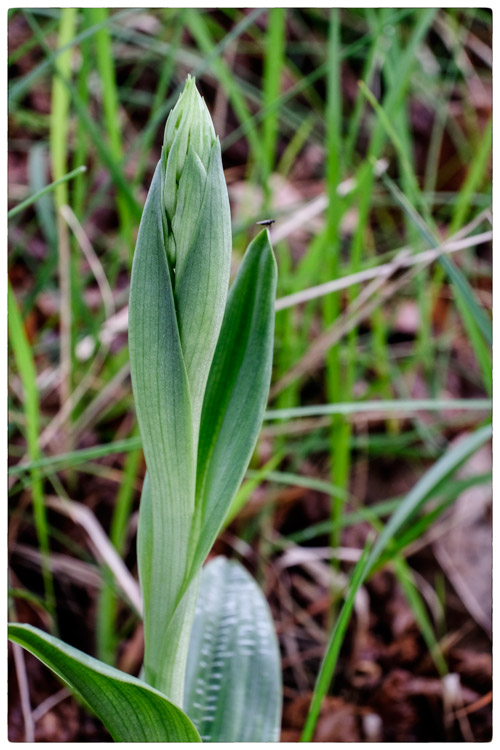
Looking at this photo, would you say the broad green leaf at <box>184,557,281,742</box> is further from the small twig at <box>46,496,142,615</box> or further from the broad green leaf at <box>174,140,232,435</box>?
the broad green leaf at <box>174,140,232,435</box>

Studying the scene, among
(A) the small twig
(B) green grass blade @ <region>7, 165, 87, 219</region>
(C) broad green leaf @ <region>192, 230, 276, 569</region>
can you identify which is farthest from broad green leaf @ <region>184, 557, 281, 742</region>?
(B) green grass blade @ <region>7, 165, 87, 219</region>

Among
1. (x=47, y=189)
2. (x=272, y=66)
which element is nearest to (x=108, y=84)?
(x=272, y=66)

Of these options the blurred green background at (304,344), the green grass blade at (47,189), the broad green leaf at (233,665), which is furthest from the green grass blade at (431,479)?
the green grass blade at (47,189)

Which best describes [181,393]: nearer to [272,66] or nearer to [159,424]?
[159,424]

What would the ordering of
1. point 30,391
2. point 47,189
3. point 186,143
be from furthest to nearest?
1. point 30,391
2. point 47,189
3. point 186,143

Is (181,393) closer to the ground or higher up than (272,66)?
closer to the ground
